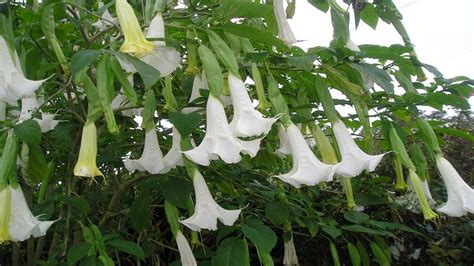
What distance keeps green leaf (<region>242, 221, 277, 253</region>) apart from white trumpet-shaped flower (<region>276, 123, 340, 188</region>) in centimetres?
20

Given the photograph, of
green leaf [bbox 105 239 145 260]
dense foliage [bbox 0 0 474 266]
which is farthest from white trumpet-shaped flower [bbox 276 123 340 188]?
green leaf [bbox 105 239 145 260]

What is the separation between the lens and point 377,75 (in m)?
0.84

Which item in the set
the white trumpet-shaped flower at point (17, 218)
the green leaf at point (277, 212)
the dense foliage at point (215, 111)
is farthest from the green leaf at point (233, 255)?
the white trumpet-shaped flower at point (17, 218)

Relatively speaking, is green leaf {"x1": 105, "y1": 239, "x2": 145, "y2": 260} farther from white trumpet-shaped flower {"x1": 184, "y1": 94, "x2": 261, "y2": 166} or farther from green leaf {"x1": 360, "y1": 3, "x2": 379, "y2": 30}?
green leaf {"x1": 360, "y1": 3, "x2": 379, "y2": 30}

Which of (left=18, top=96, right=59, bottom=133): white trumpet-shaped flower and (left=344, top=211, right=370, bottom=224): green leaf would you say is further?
(left=344, top=211, right=370, bottom=224): green leaf

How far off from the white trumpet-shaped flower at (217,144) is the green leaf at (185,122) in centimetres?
4

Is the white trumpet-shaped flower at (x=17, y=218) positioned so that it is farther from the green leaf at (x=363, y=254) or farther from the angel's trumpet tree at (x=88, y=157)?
the green leaf at (x=363, y=254)

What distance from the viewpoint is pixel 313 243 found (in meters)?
1.57

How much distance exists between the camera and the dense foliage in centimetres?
82

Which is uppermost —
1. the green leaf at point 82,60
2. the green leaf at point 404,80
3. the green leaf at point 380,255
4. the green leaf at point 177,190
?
the green leaf at point 82,60

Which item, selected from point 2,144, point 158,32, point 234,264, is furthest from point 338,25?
point 2,144

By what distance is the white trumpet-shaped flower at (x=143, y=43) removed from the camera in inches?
27.9

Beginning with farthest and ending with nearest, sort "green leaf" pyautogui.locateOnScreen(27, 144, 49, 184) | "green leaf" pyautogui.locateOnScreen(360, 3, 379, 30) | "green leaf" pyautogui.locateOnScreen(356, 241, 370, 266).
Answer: "green leaf" pyautogui.locateOnScreen(356, 241, 370, 266) → "green leaf" pyautogui.locateOnScreen(360, 3, 379, 30) → "green leaf" pyautogui.locateOnScreen(27, 144, 49, 184)

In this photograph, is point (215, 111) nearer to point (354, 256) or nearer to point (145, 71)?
point (145, 71)
